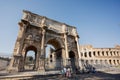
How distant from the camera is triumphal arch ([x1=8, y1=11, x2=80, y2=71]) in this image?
40.6ft

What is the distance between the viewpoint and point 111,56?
3784cm

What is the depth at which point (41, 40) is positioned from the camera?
14.8 meters

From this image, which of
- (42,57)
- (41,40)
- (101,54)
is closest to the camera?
(42,57)

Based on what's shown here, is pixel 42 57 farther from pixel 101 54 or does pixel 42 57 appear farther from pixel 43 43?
pixel 101 54

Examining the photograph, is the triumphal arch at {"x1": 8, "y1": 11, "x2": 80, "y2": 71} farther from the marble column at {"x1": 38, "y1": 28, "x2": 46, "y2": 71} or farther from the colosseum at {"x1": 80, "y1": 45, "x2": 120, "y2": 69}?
the colosseum at {"x1": 80, "y1": 45, "x2": 120, "y2": 69}

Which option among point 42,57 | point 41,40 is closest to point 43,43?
point 41,40

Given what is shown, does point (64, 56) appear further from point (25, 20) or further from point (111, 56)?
point (111, 56)

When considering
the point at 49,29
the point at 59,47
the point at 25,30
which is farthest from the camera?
the point at 59,47

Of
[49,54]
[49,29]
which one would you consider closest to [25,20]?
[49,29]

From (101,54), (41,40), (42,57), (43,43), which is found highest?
(41,40)

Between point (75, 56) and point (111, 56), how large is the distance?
1056 inches

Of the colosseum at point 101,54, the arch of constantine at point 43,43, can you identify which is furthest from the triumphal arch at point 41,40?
the colosseum at point 101,54

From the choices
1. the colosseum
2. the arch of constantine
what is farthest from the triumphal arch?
the colosseum

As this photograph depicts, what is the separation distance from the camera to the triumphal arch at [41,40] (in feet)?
40.6
